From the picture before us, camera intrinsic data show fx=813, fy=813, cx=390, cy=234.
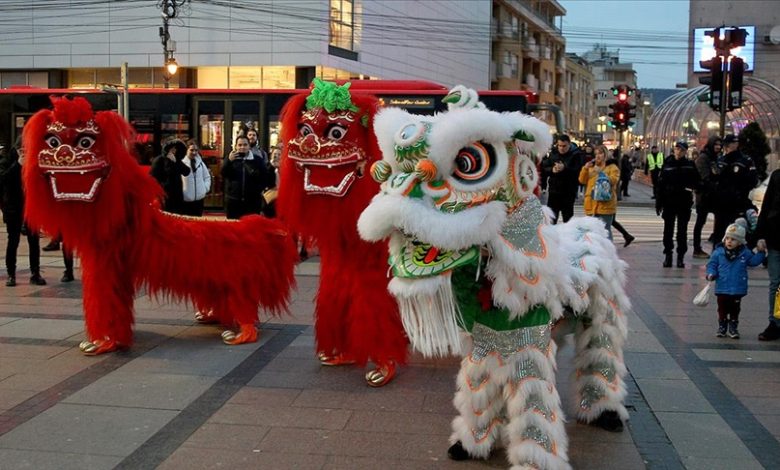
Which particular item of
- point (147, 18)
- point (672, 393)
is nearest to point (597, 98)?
point (147, 18)

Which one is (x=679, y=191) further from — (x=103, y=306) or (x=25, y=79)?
(x=25, y=79)

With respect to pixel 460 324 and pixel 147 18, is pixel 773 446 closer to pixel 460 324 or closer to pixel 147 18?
pixel 460 324

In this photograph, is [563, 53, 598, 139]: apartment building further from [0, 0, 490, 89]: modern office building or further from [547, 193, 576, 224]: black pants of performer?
[547, 193, 576, 224]: black pants of performer

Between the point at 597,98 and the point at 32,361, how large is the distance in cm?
10460

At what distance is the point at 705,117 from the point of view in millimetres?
31766

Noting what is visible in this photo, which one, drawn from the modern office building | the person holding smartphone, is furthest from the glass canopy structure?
the person holding smartphone

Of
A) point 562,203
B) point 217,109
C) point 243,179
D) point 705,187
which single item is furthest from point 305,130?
point 217,109

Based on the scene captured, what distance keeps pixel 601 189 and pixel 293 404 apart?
7.86 m

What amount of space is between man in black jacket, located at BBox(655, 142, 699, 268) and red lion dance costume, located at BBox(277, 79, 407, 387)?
23.2 ft

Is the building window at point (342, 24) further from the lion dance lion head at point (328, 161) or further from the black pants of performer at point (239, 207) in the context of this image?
the lion dance lion head at point (328, 161)

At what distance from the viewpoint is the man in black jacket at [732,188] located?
11469 mm

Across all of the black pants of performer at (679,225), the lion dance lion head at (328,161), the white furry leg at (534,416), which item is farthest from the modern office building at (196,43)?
the white furry leg at (534,416)

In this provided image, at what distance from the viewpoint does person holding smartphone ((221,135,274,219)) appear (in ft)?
31.4

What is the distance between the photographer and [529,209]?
382cm
